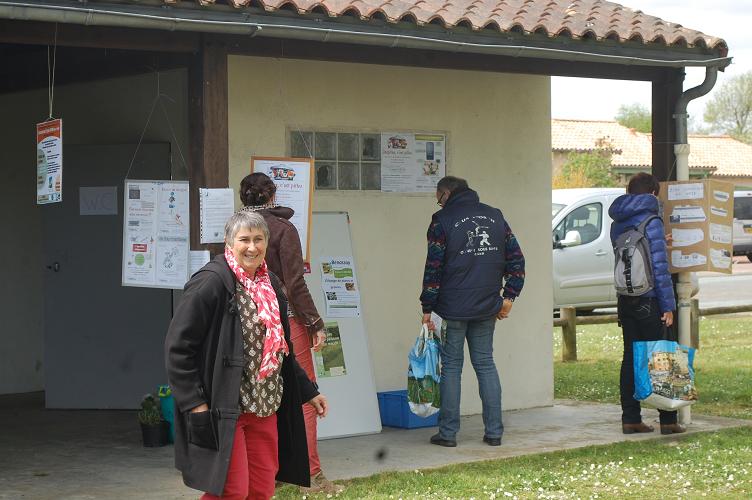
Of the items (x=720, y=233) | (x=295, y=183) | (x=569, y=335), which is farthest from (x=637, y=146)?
(x=295, y=183)

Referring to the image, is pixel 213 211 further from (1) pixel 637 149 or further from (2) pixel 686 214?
(1) pixel 637 149

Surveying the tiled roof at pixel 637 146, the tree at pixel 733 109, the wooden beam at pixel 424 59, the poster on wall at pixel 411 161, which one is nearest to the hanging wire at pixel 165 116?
the poster on wall at pixel 411 161

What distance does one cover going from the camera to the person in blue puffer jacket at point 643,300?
28.8 ft

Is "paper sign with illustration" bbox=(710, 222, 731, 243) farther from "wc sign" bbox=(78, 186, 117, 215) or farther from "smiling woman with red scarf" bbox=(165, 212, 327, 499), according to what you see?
"wc sign" bbox=(78, 186, 117, 215)

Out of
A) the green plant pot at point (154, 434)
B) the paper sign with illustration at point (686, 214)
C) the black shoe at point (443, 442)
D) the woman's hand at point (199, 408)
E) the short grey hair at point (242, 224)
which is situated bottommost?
the black shoe at point (443, 442)

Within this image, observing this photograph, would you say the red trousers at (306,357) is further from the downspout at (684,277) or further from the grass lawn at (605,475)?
the downspout at (684,277)

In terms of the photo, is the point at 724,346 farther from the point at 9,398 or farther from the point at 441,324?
the point at 9,398

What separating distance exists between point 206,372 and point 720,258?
5.38 metres

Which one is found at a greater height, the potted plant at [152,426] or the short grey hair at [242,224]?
the short grey hair at [242,224]

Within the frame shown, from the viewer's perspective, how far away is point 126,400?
10.4 m

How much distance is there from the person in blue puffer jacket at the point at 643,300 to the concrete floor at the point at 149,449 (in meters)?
0.19

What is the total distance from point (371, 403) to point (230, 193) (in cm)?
257

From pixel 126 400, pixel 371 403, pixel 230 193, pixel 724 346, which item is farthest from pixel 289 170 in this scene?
pixel 724 346

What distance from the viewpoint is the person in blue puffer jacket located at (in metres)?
8.77
